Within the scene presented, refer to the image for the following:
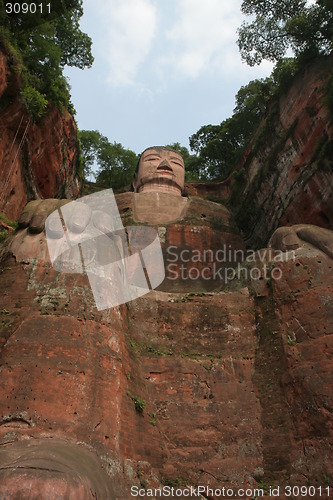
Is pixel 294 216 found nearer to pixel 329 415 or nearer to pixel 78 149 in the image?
pixel 329 415

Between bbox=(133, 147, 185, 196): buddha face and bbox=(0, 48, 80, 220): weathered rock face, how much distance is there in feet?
8.23

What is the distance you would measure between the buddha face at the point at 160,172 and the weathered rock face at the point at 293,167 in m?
2.21

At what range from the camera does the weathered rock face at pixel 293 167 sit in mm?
13281

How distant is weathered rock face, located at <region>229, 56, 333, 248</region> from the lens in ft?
43.6

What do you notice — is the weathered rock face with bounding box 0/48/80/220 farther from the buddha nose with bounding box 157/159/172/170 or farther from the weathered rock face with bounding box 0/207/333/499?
the weathered rock face with bounding box 0/207/333/499

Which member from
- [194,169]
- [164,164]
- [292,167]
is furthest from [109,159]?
[292,167]

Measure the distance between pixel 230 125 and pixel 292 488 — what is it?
79.0 feet

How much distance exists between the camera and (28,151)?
14273mm

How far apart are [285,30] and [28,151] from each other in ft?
35.3

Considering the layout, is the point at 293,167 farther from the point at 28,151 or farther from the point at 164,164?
the point at 28,151

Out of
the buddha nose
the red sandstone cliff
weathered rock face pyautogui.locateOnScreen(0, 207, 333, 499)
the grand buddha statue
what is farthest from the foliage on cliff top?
the red sandstone cliff

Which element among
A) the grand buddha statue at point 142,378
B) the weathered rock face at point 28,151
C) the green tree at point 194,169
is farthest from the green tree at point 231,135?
the grand buddha statue at point 142,378

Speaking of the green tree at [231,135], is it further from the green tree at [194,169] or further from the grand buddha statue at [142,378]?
the grand buddha statue at [142,378]

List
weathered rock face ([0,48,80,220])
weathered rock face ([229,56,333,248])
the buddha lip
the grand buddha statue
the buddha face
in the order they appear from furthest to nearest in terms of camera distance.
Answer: the buddha lip < the buddha face < weathered rock face ([229,56,333,248]) < weathered rock face ([0,48,80,220]) < the grand buddha statue
